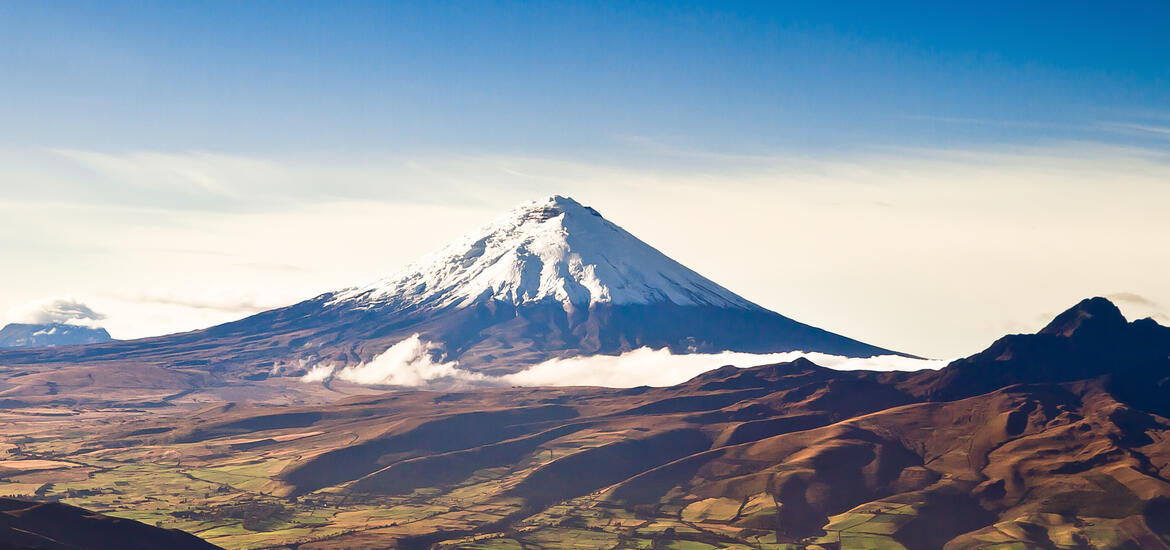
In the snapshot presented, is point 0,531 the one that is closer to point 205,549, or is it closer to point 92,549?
point 92,549

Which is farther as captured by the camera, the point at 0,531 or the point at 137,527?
the point at 137,527

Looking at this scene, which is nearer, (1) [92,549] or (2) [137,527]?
(1) [92,549]

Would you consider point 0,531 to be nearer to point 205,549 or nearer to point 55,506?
point 55,506

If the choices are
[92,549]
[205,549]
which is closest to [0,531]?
[92,549]

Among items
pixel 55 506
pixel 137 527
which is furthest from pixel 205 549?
pixel 55 506

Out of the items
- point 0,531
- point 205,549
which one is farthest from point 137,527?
point 0,531

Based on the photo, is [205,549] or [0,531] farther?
[205,549]
